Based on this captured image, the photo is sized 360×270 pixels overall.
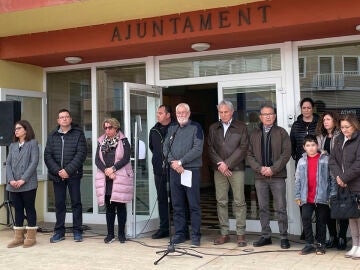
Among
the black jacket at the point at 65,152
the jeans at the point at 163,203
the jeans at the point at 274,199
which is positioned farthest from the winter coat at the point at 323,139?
the black jacket at the point at 65,152

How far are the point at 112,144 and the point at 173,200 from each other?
1.06 m

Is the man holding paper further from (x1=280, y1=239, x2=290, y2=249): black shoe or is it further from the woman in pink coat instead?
(x1=280, y1=239, x2=290, y2=249): black shoe

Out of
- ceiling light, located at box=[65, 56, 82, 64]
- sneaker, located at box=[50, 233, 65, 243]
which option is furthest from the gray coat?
ceiling light, located at box=[65, 56, 82, 64]

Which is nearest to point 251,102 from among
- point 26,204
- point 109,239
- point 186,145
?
point 186,145

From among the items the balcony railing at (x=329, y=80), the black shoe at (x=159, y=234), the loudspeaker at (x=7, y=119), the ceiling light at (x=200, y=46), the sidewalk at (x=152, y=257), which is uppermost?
the ceiling light at (x=200, y=46)

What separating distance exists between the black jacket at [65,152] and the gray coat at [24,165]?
8.5 inches

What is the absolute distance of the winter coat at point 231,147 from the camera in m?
5.45

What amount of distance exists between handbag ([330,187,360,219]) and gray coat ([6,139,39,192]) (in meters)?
3.61

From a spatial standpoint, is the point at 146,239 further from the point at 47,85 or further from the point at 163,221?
the point at 47,85

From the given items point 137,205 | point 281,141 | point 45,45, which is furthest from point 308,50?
point 45,45

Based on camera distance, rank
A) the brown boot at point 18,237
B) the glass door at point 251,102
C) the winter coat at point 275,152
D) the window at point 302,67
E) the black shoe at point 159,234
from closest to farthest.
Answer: the winter coat at point 275,152 < the brown boot at point 18,237 < the black shoe at point 159,234 < the window at point 302,67 < the glass door at point 251,102

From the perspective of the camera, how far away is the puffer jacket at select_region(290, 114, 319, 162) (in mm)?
5594

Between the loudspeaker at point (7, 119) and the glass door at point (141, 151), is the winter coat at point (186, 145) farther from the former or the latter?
the loudspeaker at point (7, 119)

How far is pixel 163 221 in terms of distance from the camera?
616cm
